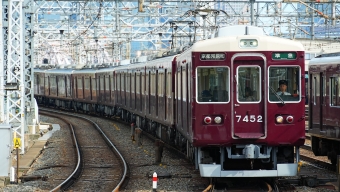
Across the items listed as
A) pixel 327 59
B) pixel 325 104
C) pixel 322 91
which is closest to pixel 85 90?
pixel 322 91

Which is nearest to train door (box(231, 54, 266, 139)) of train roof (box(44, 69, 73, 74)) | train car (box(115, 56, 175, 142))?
train car (box(115, 56, 175, 142))

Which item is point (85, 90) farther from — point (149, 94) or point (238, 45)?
point (238, 45)

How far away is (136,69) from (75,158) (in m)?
8.61

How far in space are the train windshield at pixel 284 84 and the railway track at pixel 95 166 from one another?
3006mm

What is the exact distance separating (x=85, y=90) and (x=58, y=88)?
6.41m

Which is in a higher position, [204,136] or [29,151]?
[204,136]

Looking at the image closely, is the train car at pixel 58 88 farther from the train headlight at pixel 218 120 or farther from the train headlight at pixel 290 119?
the train headlight at pixel 290 119

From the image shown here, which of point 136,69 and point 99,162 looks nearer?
point 99,162

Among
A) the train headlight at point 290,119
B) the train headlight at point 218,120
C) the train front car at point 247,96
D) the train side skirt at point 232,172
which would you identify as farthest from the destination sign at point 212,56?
the train side skirt at point 232,172

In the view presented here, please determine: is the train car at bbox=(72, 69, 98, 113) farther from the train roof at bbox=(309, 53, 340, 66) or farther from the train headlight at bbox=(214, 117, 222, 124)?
the train headlight at bbox=(214, 117, 222, 124)

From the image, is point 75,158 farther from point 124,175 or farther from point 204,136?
point 204,136

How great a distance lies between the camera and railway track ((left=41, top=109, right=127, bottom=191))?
1380cm

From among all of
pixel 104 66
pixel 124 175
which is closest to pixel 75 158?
pixel 124 175

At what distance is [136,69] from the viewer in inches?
1061
